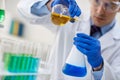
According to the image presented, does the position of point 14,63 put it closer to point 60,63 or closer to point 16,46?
point 16,46

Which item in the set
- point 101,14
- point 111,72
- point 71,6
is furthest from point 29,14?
point 111,72

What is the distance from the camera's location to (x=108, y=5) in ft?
4.34

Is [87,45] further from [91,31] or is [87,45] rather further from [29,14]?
[29,14]

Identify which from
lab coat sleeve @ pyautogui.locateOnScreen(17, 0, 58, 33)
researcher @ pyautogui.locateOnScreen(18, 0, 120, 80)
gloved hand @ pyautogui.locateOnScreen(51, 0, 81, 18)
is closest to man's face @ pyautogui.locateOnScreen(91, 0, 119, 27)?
researcher @ pyautogui.locateOnScreen(18, 0, 120, 80)

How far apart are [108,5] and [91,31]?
0.19 metres

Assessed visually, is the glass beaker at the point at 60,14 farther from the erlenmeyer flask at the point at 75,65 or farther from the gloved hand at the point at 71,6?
the erlenmeyer flask at the point at 75,65

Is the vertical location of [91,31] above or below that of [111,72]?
above

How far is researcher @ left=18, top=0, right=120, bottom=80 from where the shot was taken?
122cm

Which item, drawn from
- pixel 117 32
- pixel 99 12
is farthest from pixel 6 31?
pixel 117 32

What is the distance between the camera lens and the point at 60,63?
1425mm

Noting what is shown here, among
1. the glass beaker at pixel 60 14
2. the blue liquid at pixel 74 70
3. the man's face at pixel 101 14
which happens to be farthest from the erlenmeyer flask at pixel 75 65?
the man's face at pixel 101 14

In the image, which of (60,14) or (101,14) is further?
(101,14)

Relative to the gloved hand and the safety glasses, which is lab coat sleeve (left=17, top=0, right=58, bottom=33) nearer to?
the gloved hand

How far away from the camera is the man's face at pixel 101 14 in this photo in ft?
4.35
